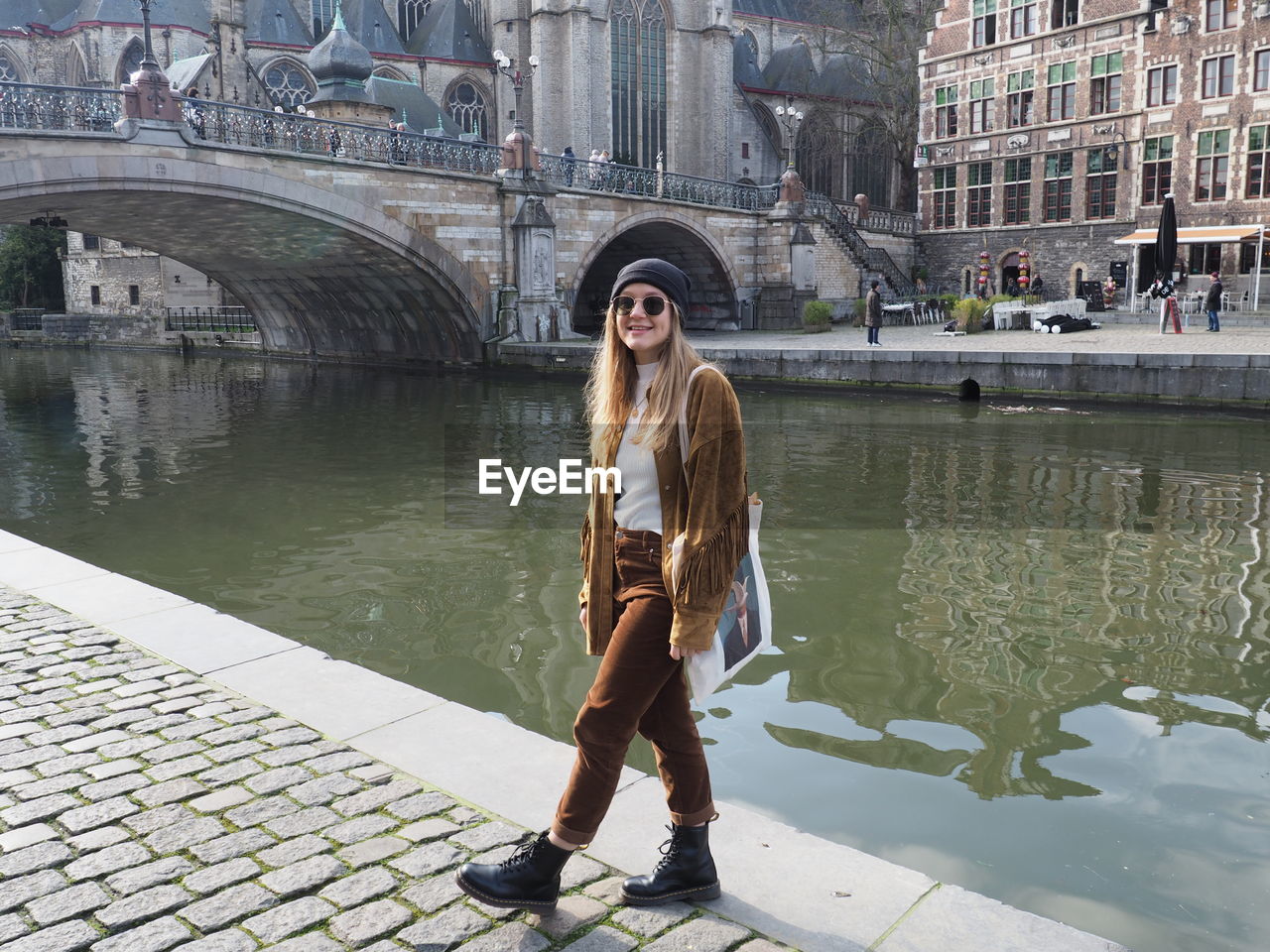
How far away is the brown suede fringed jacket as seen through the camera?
2648 mm

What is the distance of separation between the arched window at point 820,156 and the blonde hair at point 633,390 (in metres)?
45.7

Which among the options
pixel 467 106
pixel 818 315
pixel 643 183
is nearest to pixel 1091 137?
pixel 818 315

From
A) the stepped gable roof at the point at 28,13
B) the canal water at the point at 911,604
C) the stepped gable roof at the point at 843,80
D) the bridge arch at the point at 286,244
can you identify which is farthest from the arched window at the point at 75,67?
the canal water at the point at 911,604

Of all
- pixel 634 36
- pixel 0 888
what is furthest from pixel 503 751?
pixel 634 36

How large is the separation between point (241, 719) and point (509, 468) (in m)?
8.15

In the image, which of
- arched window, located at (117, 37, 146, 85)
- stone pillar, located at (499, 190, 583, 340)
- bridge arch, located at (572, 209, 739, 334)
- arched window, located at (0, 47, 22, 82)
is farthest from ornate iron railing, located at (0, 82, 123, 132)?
arched window, located at (0, 47, 22, 82)

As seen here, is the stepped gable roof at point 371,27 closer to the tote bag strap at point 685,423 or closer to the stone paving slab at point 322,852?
the stone paving slab at point 322,852

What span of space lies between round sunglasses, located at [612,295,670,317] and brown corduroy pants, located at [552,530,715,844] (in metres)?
0.54

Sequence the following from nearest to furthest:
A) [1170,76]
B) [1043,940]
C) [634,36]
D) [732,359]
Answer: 1. [1043,940]
2. [732,359]
3. [1170,76]
4. [634,36]

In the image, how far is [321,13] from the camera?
44.9m

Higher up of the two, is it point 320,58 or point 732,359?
point 320,58

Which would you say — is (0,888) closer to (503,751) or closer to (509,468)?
(503,751)

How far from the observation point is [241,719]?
403 centimetres

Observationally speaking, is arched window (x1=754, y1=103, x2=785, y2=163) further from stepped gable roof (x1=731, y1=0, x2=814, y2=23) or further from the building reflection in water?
the building reflection in water
